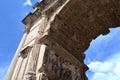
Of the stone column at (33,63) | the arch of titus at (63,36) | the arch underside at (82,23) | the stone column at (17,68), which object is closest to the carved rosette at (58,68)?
the arch of titus at (63,36)

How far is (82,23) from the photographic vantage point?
9.32m

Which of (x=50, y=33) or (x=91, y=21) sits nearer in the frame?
(x=50, y=33)

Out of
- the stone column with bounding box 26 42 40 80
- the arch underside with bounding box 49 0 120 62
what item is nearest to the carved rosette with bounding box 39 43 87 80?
the stone column with bounding box 26 42 40 80

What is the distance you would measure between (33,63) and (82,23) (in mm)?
2894

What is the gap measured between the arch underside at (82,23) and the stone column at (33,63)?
2.38ft

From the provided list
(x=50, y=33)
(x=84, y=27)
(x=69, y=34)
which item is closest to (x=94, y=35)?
(x=84, y=27)

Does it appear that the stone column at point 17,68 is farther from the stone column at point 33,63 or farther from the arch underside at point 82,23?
the arch underside at point 82,23

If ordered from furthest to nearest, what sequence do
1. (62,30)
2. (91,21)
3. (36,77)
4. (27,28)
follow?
1. (27,28)
2. (91,21)
3. (62,30)
4. (36,77)

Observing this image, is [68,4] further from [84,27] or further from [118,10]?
[118,10]

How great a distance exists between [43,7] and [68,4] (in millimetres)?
1429

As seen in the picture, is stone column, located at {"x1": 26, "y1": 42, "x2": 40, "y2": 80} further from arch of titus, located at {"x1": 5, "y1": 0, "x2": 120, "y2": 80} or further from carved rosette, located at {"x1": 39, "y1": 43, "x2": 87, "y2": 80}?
carved rosette, located at {"x1": 39, "y1": 43, "x2": 87, "y2": 80}

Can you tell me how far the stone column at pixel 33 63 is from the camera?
22.8 feet

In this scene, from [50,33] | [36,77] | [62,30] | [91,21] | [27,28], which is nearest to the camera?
[36,77]

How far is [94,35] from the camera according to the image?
976 cm
